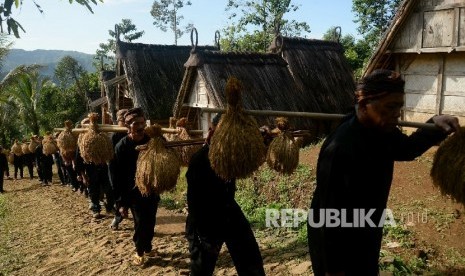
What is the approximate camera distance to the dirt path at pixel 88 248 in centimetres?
538

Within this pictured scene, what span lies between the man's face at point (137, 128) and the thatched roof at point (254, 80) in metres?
6.58

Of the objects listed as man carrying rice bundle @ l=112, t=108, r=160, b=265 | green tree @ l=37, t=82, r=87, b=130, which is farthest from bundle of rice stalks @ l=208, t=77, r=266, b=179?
green tree @ l=37, t=82, r=87, b=130

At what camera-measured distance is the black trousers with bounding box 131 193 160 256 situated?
5422 mm

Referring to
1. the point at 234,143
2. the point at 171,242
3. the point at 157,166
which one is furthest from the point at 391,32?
the point at 234,143

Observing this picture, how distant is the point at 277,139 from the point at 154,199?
221cm

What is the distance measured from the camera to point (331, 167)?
2268mm

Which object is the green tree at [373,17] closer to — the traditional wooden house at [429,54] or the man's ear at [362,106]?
the traditional wooden house at [429,54]

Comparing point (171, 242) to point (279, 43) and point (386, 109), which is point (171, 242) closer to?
point (386, 109)

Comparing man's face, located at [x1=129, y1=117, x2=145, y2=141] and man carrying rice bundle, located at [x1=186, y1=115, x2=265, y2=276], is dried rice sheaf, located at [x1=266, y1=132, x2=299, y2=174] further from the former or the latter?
man's face, located at [x1=129, y1=117, x2=145, y2=141]

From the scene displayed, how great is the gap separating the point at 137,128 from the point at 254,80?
8.29 m

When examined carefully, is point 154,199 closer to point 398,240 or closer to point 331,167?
point 398,240

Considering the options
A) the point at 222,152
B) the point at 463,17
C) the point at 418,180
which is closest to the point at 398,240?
the point at 418,180

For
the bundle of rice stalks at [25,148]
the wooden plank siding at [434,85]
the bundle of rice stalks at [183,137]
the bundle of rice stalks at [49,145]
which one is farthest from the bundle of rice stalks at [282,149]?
the bundle of rice stalks at [25,148]

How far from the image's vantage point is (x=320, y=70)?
1490cm
